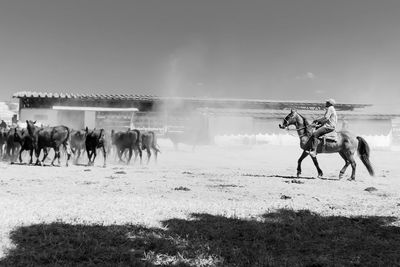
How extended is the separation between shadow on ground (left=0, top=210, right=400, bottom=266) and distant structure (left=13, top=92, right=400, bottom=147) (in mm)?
28778

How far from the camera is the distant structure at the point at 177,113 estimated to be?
108ft

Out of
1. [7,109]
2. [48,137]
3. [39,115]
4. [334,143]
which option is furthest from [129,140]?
[7,109]

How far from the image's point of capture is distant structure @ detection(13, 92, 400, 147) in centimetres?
3303

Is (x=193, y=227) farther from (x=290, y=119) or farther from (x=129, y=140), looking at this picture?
(x=129, y=140)

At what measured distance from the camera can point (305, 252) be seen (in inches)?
183

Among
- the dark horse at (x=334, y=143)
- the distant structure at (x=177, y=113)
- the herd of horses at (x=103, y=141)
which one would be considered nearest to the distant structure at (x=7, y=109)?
the distant structure at (x=177, y=113)

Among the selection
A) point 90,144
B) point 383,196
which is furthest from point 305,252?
point 90,144

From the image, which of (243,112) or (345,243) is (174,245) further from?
(243,112)

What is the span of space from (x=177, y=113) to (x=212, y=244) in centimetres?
3150

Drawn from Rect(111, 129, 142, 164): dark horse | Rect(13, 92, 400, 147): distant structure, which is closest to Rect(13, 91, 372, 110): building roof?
Rect(13, 92, 400, 147): distant structure

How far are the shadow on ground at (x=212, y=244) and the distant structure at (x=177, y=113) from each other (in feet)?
94.4

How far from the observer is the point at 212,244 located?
4.74 meters

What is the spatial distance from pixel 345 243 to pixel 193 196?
3.94 m

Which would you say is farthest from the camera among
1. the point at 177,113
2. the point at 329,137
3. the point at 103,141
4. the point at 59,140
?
the point at 177,113
